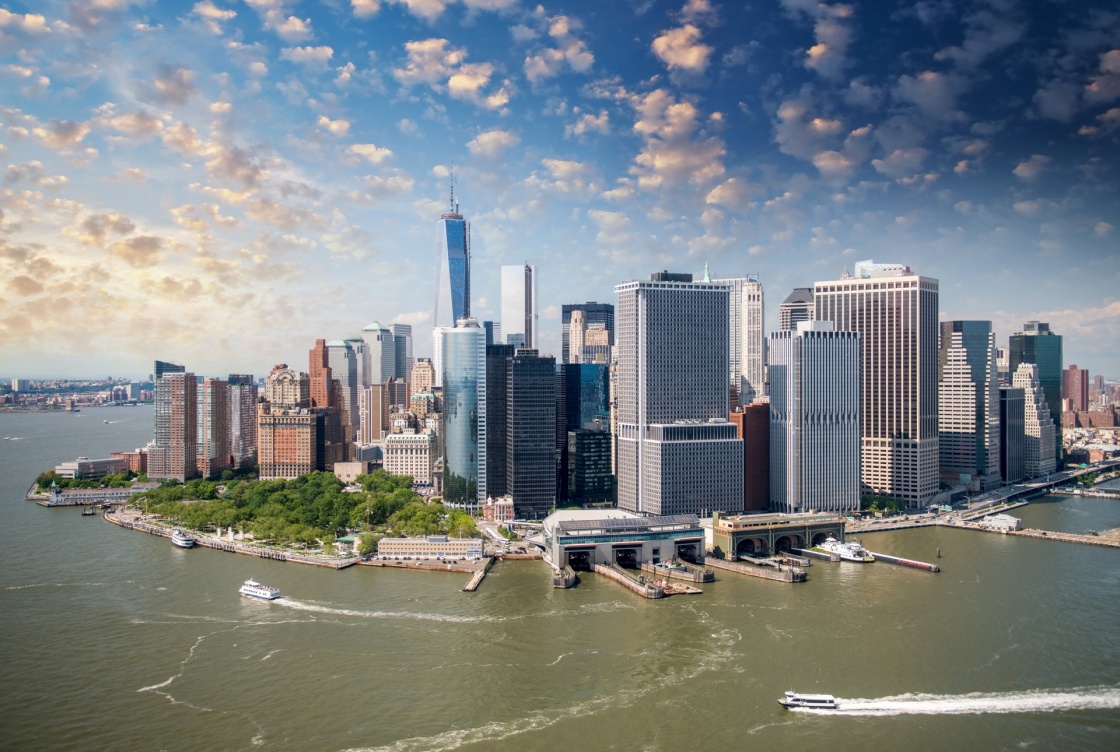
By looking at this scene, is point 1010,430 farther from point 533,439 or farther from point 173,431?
point 173,431

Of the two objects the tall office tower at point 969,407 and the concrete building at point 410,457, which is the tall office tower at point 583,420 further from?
the tall office tower at point 969,407

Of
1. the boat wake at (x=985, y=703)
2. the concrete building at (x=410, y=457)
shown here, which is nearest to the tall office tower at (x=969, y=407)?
the concrete building at (x=410, y=457)

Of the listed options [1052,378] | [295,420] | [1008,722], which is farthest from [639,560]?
[1052,378]

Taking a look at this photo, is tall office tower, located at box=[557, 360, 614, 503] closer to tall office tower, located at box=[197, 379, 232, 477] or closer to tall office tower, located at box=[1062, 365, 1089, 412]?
tall office tower, located at box=[197, 379, 232, 477]

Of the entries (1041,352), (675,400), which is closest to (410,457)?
(675,400)

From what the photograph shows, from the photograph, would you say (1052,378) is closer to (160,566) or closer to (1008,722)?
(1008,722)

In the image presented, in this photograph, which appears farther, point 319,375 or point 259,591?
point 319,375

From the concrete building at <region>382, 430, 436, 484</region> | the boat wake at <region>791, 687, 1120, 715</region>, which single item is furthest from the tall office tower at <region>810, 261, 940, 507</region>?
the boat wake at <region>791, 687, 1120, 715</region>
